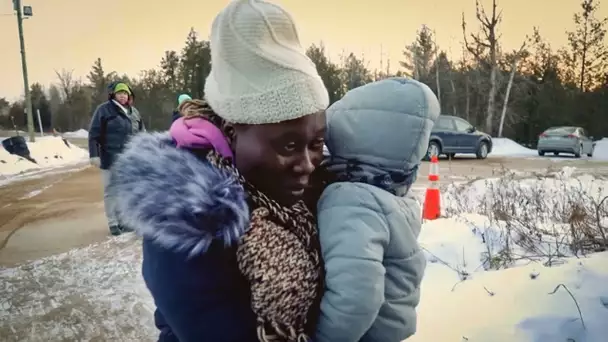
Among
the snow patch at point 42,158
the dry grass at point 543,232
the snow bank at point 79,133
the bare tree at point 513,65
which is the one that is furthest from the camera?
the snow bank at point 79,133

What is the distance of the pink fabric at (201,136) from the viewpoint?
1.04m

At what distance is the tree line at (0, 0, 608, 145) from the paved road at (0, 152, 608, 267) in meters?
7.20

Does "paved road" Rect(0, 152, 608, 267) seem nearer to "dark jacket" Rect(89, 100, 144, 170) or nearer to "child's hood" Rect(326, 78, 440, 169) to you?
"dark jacket" Rect(89, 100, 144, 170)

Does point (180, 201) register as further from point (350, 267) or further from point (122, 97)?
point (122, 97)

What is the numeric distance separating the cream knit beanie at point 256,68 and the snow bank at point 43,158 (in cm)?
1306

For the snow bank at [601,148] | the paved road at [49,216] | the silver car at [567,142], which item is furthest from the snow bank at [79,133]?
the snow bank at [601,148]

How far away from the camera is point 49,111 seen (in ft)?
131

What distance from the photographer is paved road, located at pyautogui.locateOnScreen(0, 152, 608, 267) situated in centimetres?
547

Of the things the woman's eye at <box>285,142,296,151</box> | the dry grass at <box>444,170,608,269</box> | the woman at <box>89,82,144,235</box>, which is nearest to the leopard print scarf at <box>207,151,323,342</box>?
the woman's eye at <box>285,142,296,151</box>

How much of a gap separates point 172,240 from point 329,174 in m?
0.49

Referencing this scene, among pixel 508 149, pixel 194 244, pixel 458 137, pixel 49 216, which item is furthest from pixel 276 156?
pixel 508 149

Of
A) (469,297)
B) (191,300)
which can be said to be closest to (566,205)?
(469,297)

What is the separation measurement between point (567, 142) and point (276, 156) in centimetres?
2024

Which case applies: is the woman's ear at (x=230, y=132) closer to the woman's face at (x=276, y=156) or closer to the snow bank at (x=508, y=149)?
the woman's face at (x=276, y=156)
